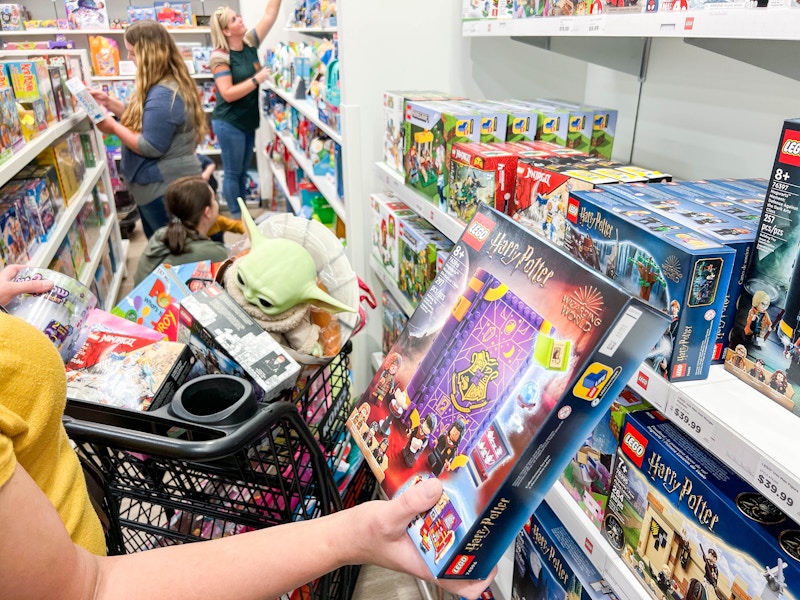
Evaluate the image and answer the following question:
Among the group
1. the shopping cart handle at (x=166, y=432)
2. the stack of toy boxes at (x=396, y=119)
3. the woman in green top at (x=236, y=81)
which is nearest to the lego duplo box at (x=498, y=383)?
the shopping cart handle at (x=166, y=432)

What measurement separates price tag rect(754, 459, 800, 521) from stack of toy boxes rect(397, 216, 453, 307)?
102cm

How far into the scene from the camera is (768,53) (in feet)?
2.98

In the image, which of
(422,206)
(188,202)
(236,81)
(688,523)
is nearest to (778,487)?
(688,523)

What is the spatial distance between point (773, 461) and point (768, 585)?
16 centimetres

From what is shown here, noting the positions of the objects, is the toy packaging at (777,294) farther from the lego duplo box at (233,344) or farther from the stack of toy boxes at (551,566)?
the lego duplo box at (233,344)

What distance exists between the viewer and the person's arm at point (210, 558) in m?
0.52

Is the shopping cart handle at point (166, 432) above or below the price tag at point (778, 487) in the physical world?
below

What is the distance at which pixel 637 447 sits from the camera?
0.84 meters

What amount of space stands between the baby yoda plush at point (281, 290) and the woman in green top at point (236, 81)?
120 inches

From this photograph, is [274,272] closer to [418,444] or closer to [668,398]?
[418,444]

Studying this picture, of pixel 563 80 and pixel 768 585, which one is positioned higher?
pixel 563 80

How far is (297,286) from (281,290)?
0.11 ft

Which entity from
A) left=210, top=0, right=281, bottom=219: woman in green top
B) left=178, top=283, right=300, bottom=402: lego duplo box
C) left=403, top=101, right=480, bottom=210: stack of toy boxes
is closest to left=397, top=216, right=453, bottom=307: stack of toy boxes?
left=403, top=101, right=480, bottom=210: stack of toy boxes

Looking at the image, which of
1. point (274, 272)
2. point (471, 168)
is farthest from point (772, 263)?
point (274, 272)
